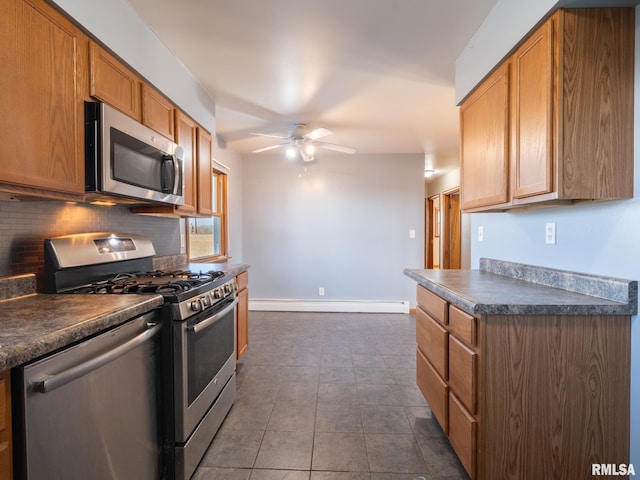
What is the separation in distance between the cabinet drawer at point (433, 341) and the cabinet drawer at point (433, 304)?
4 cm

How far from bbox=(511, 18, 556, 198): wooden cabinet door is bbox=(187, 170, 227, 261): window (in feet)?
8.54

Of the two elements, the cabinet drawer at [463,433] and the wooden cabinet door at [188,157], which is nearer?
the cabinet drawer at [463,433]

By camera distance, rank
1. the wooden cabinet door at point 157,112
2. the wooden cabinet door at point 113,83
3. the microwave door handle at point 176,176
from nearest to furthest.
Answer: the wooden cabinet door at point 113,83, the wooden cabinet door at point 157,112, the microwave door handle at point 176,176

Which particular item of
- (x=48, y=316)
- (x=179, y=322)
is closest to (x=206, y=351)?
(x=179, y=322)

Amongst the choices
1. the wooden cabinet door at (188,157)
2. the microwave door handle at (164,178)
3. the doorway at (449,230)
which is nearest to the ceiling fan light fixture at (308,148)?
the wooden cabinet door at (188,157)

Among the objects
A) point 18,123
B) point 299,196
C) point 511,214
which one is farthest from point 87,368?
point 299,196

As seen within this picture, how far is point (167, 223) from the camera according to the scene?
259 centimetres

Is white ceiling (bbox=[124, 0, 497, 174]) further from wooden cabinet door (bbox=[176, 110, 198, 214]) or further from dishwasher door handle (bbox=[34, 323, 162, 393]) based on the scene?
dishwasher door handle (bbox=[34, 323, 162, 393])

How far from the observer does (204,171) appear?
2.62 meters

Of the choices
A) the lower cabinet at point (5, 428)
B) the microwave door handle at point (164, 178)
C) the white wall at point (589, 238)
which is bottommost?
the lower cabinet at point (5, 428)

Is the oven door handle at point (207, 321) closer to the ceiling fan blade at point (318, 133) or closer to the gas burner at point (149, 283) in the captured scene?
the gas burner at point (149, 283)

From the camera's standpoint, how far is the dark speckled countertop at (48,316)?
2.59ft

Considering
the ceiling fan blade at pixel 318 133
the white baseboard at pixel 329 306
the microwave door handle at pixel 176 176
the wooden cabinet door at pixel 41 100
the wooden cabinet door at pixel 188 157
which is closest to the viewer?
the wooden cabinet door at pixel 41 100

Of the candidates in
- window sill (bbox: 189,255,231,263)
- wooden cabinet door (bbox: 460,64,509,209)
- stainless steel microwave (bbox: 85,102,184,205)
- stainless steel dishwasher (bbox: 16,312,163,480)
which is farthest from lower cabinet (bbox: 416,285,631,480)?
window sill (bbox: 189,255,231,263)
